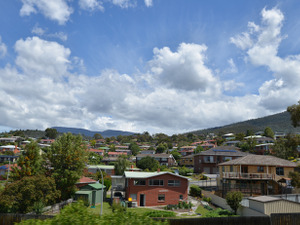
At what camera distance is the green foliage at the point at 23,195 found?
27281 millimetres

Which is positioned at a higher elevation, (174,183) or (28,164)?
(28,164)

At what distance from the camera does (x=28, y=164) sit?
35.1m

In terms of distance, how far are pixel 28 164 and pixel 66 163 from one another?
5362mm

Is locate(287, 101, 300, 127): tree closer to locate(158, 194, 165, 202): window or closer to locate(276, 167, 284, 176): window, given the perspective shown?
locate(276, 167, 284, 176): window

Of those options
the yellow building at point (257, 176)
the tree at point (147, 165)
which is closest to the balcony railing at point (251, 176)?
the yellow building at point (257, 176)

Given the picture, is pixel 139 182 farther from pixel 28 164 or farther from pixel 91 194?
pixel 28 164

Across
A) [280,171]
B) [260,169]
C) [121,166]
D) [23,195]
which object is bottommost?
[23,195]

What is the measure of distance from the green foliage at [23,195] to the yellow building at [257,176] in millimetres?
26977

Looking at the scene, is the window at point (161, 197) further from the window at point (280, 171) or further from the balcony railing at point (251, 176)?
the window at point (280, 171)

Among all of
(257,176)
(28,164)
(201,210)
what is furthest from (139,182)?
(257,176)

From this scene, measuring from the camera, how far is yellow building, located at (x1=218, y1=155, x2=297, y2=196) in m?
38.5

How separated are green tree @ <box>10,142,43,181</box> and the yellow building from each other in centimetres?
2950

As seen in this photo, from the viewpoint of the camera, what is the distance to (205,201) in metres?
38.9

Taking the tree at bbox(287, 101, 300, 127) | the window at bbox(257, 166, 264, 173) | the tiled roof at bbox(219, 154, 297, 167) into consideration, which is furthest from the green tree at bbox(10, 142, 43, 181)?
the window at bbox(257, 166, 264, 173)
